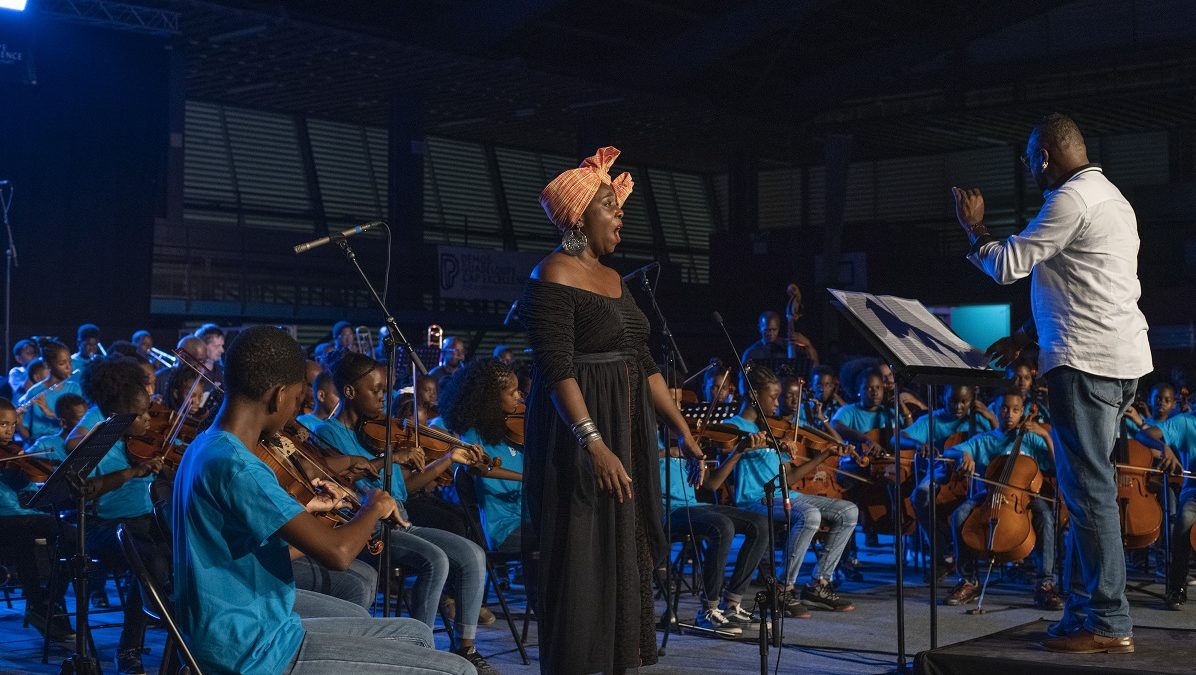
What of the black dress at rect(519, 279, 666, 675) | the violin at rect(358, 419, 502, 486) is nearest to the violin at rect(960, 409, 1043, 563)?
the violin at rect(358, 419, 502, 486)

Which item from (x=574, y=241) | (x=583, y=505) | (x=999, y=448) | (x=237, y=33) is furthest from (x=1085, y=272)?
(x=237, y=33)

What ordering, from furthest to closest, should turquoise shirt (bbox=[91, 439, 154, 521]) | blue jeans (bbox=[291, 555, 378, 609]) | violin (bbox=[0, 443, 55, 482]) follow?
violin (bbox=[0, 443, 55, 482]), turquoise shirt (bbox=[91, 439, 154, 521]), blue jeans (bbox=[291, 555, 378, 609])

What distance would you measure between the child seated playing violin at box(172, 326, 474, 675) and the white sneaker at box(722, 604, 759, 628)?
3323 mm

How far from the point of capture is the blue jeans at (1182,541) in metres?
6.64

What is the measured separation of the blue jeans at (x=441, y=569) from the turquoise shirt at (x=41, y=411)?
3455 millimetres

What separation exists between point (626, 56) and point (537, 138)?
382cm

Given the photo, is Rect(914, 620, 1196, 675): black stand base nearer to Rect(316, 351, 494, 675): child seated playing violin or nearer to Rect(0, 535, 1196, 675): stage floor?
Rect(0, 535, 1196, 675): stage floor

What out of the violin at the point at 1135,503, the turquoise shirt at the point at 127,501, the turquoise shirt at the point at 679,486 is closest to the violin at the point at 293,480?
the turquoise shirt at the point at 127,501

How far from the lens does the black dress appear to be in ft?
12.2

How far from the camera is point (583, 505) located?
3.74 meters

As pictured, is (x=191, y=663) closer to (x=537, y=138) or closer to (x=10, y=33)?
(x=10, y=33)

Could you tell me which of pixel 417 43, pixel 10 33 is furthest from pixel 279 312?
pixel 10 33

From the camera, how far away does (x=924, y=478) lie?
7.18 meters

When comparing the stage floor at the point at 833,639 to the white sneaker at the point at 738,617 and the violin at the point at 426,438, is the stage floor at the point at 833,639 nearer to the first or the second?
the white sneaker at the point at 738,617
